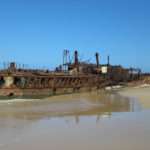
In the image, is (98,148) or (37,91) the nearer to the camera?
(98,148)

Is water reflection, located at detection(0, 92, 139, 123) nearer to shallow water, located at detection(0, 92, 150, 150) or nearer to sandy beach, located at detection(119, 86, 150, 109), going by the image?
sandy beach, located at detection(119, 86, 150, 109)

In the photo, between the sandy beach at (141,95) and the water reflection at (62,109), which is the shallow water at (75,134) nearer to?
the water reflection at (62,109)

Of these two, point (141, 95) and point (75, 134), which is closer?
point (75, 134)

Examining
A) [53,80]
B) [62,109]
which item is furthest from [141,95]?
[62,109]

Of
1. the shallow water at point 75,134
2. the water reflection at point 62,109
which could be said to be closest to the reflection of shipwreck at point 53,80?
the water reflection at point 62,109

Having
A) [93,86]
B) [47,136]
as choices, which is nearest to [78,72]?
[93,86]

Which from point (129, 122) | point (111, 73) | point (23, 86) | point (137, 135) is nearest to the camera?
point (137, 135)

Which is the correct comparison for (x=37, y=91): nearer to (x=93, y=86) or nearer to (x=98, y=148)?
(x=93, y=86)

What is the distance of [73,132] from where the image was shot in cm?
1197

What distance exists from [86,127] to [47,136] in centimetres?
238

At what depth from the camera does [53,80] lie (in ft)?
129

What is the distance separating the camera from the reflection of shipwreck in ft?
117

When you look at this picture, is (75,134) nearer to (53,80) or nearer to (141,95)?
(141,95)

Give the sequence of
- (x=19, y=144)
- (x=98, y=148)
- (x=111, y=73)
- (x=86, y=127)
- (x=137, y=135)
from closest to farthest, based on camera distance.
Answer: (x=98, y=148)
(x=19, y=144)
(x=137, y=135)
(x=86, y=127)
(x=111, y=73)
